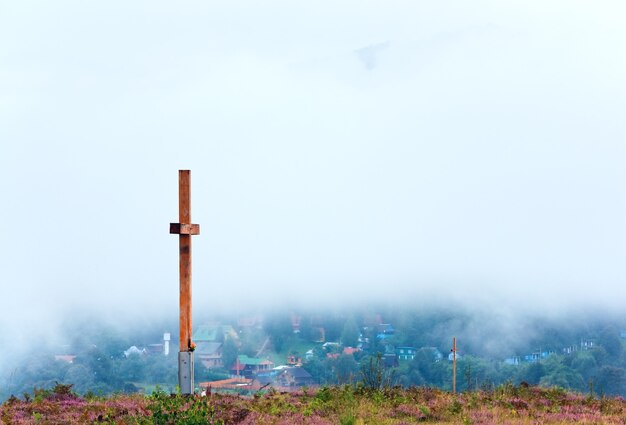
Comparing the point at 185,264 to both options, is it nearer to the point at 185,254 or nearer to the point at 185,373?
the point at 185,254

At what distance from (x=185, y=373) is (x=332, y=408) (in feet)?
13.5

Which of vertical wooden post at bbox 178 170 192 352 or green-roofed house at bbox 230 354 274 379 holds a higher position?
vertical wooden post at bbox 178 170 192 352

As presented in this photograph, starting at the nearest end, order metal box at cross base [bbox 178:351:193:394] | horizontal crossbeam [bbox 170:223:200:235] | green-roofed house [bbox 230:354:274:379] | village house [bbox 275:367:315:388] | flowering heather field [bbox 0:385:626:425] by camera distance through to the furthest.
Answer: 1. flowering heather field [bbox 0:385:626:425]
2. metal box at cross base [bbox 178:351:193:394]
3. horizontal crossbeam [bbox 170:223:200:235]
4. village house [bbox 275:367:315:388]
5. green-roofed house [bbox 230:354:274:379]

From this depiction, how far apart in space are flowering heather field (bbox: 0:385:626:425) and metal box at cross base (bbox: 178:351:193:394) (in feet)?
2.62

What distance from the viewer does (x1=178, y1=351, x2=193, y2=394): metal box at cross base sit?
24391 millimetres

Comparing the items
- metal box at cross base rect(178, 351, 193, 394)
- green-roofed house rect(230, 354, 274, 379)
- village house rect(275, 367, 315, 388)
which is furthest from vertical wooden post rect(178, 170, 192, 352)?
green-roofed house rect(230, 354, 274, 379)

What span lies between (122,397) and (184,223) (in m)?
5.79

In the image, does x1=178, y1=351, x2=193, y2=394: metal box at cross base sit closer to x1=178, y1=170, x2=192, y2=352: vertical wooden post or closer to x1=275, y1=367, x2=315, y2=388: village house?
x1=178, y1=170, x2=192, y2=352: vertical wooden post

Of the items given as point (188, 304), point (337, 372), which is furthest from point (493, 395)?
point (188, 304)

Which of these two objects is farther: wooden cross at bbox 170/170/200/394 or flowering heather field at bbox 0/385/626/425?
wooden cross at bbox 170/170/200/394

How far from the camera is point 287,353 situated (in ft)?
630


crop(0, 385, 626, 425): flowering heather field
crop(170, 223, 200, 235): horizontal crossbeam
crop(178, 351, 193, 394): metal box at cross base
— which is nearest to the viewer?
crop(0, 385, 626, 425): flowering heather field

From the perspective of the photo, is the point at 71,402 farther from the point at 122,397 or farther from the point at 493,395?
the point at 493,395

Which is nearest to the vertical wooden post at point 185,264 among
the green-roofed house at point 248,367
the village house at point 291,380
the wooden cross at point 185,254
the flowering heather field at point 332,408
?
the wooden cross at point 185,254
